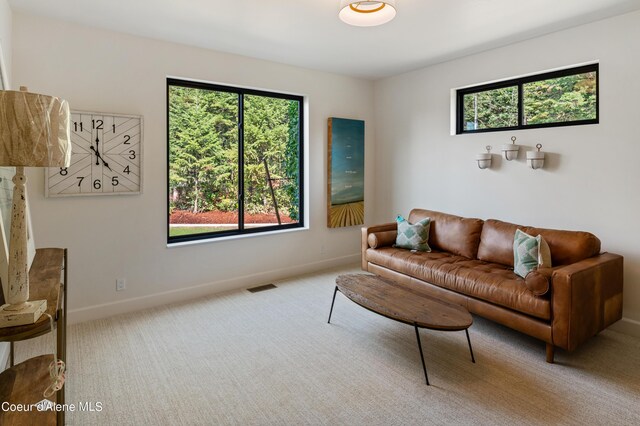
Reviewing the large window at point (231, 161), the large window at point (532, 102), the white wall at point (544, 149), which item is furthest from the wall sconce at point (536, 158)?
the large window at point (231, 161)

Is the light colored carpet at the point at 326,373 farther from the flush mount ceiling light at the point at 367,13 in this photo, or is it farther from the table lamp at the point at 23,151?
the flush mount ceiling light at the point at 367,13

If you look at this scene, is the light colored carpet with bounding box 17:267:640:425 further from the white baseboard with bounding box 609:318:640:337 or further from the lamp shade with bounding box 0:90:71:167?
the lamp shade with bounding box 0:90:71:167

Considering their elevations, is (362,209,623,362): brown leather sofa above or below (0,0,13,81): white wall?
below

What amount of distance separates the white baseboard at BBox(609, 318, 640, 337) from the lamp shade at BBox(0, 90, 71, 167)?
164 inches

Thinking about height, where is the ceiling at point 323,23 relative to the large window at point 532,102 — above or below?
above

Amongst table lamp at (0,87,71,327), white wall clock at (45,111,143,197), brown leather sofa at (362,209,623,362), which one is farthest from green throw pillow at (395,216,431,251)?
table lamp at (0,87,71,327)

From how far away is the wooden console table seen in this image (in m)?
1.24

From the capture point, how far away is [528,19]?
313 cm

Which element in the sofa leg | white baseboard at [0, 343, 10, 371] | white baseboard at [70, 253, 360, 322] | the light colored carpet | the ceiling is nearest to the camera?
the light colored carpet

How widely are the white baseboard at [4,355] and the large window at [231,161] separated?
1.70 meters

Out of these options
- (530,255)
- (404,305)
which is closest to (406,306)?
(404,305)

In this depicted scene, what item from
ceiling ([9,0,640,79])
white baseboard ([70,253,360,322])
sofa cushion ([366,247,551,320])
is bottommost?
white baseboard ([70,253,360,322])

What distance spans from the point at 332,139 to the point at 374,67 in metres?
1.05

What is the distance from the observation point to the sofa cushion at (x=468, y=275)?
2684 millimetres
